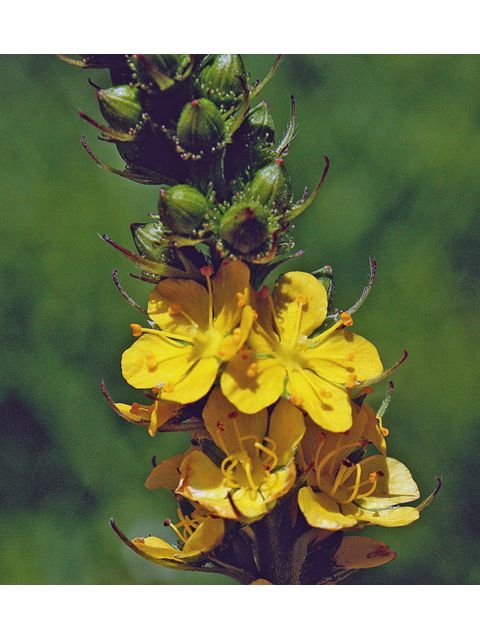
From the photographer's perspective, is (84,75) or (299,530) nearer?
(299,530)

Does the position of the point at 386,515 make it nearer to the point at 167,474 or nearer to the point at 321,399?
the point at 321,399

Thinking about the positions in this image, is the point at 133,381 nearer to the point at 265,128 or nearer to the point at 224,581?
the point at 265,128

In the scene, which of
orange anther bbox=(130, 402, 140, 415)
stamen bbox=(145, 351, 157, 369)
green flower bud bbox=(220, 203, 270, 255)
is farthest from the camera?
orange anther bbox=(130, 402, 140, 415)

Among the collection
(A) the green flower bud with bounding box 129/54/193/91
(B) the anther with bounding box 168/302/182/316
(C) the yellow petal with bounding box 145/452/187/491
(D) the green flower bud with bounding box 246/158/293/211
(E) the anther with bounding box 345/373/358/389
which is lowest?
(C) the yellow petal with bounding box 145/452/187/491

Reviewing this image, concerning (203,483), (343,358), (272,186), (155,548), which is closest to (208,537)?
Result: (203,483)

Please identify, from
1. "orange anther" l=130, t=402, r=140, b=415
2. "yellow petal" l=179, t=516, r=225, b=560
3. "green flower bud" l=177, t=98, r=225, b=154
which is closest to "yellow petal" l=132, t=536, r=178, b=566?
"yellow petal" l=179, t=516, r=225, b=560

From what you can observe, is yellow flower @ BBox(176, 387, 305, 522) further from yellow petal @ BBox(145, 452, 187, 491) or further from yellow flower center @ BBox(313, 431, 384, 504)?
yellow petal @ BBox(145, 452, 187, 491)

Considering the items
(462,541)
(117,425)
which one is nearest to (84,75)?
(117,425)

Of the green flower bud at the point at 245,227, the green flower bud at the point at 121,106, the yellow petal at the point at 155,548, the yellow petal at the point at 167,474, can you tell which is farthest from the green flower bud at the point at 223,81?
the yellow petal at the point at 155,548

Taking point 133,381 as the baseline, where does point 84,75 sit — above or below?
above
